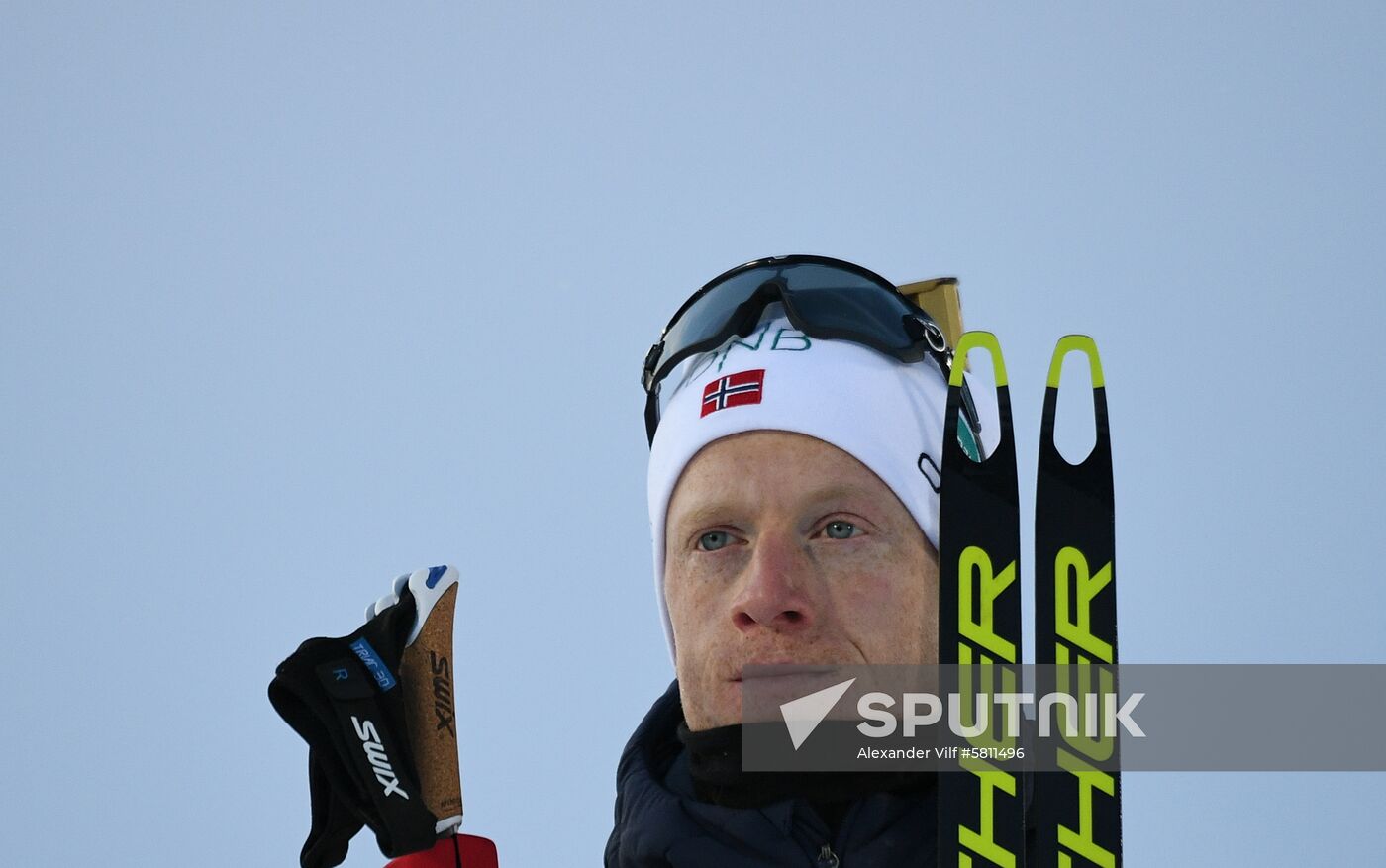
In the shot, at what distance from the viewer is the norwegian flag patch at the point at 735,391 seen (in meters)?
3.46

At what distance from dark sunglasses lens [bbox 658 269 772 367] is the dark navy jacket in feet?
3.38

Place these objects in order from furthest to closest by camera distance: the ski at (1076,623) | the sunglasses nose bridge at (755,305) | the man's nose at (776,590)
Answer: the sunglasses nose bridge at (755,305)
the man's nose at (776,590)
the ski at (1076,623)

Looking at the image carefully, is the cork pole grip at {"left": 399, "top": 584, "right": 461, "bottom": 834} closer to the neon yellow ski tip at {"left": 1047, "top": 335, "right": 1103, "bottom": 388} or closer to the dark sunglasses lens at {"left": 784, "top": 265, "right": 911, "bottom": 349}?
the dark sunglasses lens at {"left": 784, "top": 265, "right": 911, "bottom": 349}

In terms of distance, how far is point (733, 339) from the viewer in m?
3.70

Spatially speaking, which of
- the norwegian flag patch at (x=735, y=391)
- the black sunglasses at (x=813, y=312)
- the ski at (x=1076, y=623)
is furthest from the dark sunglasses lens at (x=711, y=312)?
the ski at (x=1076, y=623)

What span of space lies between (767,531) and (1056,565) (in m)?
0.58

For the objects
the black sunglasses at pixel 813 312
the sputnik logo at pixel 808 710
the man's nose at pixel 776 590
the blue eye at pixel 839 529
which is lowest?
the sputnik logo at pixel 808 710

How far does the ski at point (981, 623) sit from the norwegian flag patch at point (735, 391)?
1.37ft

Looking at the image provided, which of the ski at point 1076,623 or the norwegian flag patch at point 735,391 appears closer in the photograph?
the ski at point 1076,623

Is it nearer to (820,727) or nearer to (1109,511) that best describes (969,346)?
(1109,511)

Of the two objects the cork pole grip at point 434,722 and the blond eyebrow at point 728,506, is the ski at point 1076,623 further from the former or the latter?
the cork pole grip at point 434,722

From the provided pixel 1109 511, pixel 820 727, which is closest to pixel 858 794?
pixel 820 727

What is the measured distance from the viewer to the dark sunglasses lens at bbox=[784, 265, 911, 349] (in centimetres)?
363

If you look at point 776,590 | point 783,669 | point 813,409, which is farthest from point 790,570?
point 813,409
